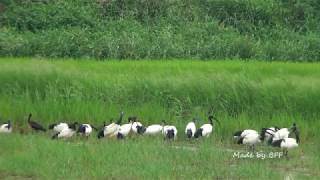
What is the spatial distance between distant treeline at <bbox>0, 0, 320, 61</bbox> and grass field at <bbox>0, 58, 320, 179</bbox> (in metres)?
3.19

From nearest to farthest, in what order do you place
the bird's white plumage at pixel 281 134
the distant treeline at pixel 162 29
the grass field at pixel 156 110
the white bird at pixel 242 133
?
the grass field at pixel 156 110 → the bird's white plumage at pixel 281 134 → the white bird at pixel 242 133 → the distant treeline at pixel 162 29

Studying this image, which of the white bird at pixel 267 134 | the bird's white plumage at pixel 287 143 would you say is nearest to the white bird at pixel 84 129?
the white bird at pixel 267 134

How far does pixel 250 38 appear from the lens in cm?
1795

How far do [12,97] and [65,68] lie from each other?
1426mm

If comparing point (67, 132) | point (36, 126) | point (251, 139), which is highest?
point (251, 139)

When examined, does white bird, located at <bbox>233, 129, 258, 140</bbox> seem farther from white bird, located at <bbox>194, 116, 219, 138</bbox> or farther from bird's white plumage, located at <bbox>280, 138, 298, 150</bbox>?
bird's white plumage, located at <bbox>280, 138, 298, 150</bbox>

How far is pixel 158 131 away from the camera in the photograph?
9.70 metres

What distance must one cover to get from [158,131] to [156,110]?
116cm

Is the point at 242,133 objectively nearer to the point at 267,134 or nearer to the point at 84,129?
the point at 267,134

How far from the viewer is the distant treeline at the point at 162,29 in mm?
16562

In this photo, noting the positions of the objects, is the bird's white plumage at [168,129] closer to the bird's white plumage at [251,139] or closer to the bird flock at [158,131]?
the bird flock at [158,131]

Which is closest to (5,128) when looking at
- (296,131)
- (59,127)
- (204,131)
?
(59,127)

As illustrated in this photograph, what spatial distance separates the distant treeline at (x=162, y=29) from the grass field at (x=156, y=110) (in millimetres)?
3193

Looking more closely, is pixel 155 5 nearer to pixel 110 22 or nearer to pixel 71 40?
pixel 110 22
